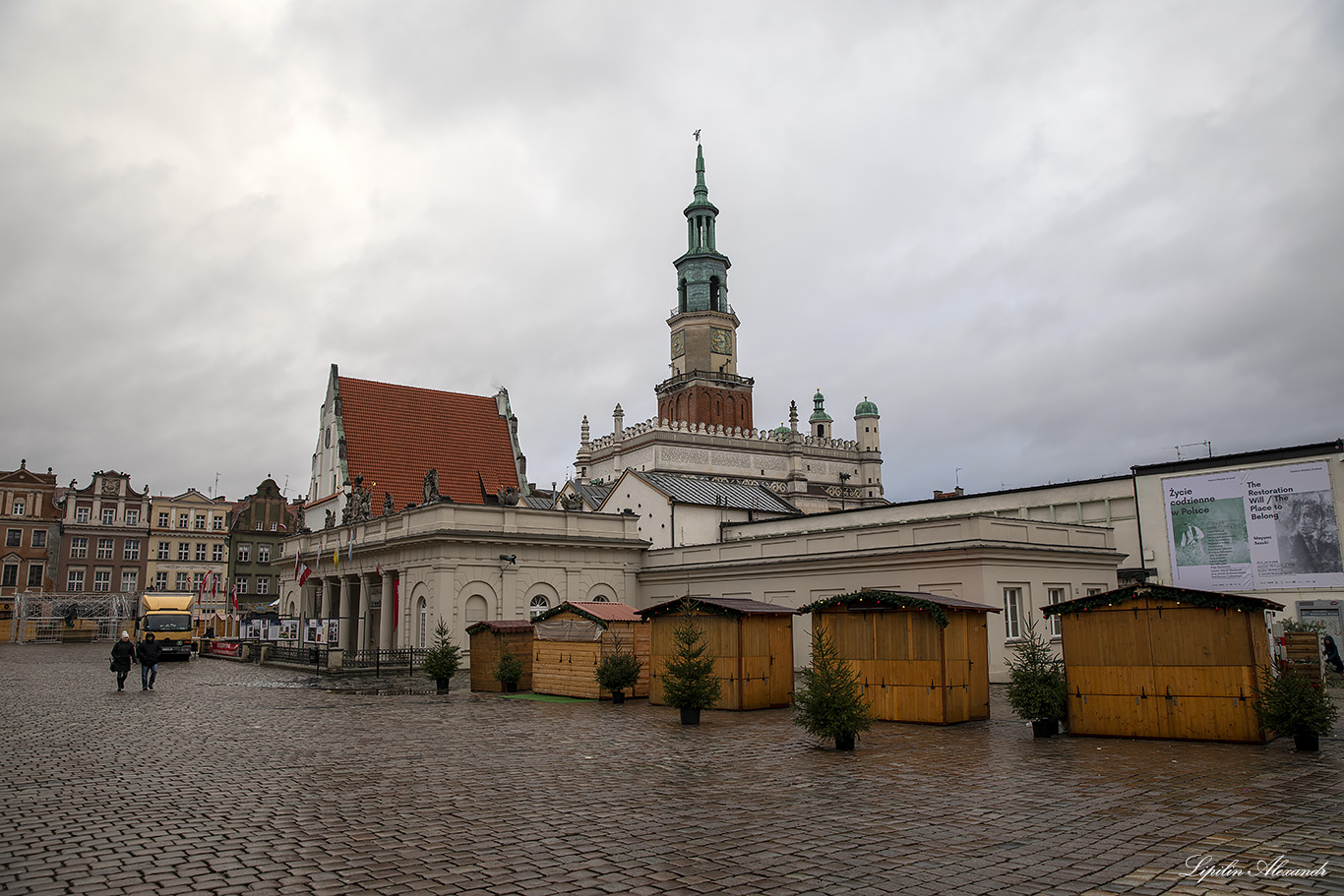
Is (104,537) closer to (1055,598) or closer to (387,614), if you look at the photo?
(387,614)

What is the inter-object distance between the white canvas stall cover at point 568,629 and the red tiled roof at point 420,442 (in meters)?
22.3

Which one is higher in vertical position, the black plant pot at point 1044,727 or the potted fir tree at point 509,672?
the potted fir tree at point 509,672

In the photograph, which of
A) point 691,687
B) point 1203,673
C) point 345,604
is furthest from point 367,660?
point 1203,673

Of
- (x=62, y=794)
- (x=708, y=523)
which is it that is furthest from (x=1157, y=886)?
(x=708, y=523)

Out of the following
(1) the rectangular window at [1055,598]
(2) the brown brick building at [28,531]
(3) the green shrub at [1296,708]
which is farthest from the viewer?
(2) the brown brick building at [28,531]

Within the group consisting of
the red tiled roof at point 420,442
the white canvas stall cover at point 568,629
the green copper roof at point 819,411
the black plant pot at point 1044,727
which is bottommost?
the black plant pot at point 1044,727

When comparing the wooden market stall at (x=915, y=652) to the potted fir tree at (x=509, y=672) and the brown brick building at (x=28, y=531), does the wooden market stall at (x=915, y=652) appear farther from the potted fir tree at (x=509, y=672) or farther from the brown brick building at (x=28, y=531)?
the brown brick building at (x=28, y=531)

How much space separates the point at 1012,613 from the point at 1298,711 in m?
15.7

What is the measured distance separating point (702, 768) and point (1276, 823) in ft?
22.1

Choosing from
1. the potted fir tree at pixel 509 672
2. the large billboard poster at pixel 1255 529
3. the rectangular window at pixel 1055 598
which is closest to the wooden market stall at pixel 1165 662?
the rectangular window at pixel 1055 598

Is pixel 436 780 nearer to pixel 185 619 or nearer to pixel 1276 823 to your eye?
pixel 1276 823

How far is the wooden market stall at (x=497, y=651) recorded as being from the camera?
2755 cm

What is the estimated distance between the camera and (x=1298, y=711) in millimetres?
13648

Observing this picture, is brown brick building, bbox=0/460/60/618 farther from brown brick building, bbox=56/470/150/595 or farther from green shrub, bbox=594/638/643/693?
green shrub, bbox=594/638/643/693
